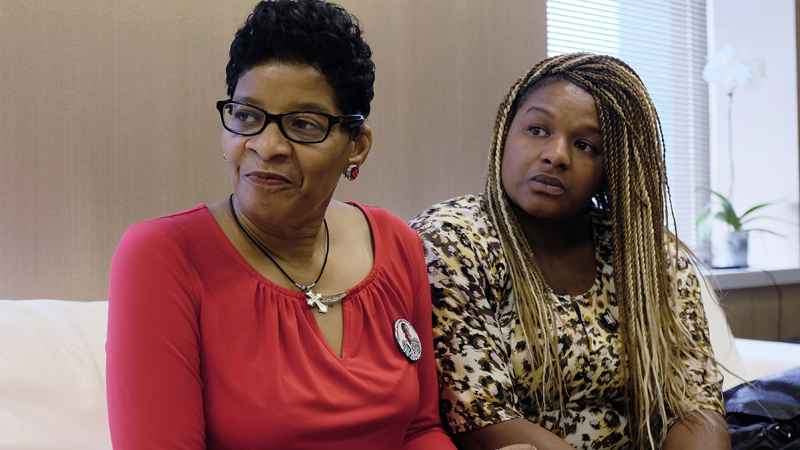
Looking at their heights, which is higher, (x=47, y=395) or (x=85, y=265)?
(x=85, y=265)

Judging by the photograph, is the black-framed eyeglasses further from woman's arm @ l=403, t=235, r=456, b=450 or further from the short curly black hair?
woman's arm @ l=403, t=235, r=456, b=450

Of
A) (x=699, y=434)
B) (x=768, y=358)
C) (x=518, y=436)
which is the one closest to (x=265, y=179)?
(x=518, y=436)

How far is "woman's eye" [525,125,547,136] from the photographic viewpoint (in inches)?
67.0

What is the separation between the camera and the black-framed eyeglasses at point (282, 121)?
4.22 feet

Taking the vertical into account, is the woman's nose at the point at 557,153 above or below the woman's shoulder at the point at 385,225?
above

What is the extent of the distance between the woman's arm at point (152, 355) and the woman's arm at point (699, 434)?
2.86ft

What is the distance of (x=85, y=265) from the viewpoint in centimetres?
189

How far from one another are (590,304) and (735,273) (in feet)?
7.14

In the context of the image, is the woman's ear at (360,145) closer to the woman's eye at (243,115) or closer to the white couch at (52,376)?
the woman's eye at (243,115)

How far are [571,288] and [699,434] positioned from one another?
13.4 inches

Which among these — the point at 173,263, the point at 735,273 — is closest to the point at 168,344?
the point at 173,263

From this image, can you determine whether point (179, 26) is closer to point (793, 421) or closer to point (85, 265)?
point (85, 265)

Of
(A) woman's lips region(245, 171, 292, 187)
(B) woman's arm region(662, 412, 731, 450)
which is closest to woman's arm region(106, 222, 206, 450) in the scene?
(A) woman's lips region(245, 171, 292, 187)

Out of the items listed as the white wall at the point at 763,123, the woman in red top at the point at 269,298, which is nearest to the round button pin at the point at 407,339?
the woman in red top at the point at 269,298
